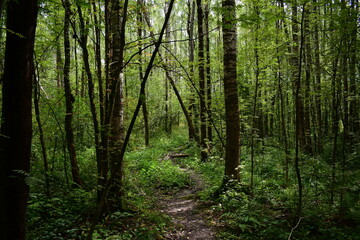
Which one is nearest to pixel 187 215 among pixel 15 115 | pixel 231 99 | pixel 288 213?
pixel 288 213

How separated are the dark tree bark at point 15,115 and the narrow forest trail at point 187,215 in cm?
298

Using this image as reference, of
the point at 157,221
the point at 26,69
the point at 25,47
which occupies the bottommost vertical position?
the point at 157,221

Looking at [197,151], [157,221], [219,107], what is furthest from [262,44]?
[197,151]

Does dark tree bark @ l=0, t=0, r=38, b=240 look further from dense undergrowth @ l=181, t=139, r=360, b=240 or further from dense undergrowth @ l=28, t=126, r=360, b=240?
dense undergrowth @ l=181, t=139, r=360, b=240

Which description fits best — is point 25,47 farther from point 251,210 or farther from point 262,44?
point 262,44

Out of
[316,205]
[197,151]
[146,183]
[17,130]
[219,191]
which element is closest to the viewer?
[17,130]

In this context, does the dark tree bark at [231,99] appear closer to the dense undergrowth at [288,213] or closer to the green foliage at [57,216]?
the dense undergrowth at [288,213]

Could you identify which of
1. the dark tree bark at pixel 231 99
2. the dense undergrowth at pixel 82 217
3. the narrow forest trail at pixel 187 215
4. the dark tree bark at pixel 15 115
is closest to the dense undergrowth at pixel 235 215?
the dense undergrowth at pixel 82 217

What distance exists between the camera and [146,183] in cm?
757

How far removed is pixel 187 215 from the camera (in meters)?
5.22

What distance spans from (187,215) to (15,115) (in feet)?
14.5

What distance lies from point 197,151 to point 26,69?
11179 millimetres

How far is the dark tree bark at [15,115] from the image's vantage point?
→ 6.15ft

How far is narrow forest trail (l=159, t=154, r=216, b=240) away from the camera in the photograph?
4316mm
